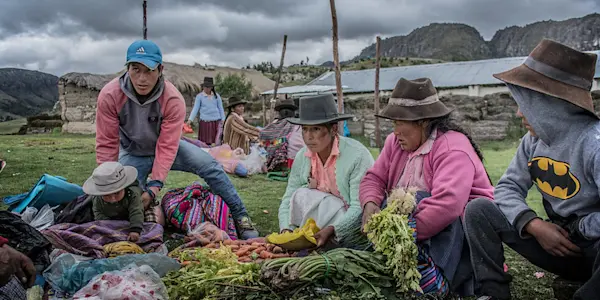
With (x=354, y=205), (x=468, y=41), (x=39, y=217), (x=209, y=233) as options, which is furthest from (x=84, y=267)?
(x=468, y=41)

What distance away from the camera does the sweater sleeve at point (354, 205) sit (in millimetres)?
2947

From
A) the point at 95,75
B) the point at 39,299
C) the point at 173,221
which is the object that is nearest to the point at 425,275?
the point at 39,299

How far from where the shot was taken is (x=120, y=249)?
308 cm

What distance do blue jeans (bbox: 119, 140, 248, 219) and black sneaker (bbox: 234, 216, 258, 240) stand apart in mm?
58

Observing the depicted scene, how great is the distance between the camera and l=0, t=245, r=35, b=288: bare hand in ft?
6.92

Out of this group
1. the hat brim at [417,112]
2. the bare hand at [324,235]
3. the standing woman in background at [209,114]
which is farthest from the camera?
the standing woman in background at [209,114]

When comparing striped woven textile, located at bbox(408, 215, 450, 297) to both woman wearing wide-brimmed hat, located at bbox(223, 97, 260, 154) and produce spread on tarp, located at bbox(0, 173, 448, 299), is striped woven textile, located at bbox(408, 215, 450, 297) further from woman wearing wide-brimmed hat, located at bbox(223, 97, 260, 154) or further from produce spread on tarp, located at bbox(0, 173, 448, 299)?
woman wearing wide-brimmed hat, located at bbox(223, 97, 260, 154)

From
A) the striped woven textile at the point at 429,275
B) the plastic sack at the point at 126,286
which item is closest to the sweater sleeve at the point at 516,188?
the striped woven textile at the point at 429,275

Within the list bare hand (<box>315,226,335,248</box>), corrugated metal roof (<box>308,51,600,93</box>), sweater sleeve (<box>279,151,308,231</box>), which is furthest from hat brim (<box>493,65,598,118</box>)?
corrugated metal roof (<box>308,51,600,93</box>)

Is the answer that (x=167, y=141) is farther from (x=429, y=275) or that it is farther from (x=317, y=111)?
(x=429, y=275)

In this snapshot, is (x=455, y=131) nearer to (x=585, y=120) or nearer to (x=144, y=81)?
(x=585, y=120)

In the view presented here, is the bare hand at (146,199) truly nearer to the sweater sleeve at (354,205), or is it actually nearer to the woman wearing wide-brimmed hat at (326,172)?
the woman wearing wide-brimmed hat at (326,172)

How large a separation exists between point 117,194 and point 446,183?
2.24 m

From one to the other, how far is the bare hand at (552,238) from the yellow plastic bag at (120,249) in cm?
230
